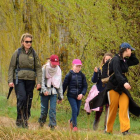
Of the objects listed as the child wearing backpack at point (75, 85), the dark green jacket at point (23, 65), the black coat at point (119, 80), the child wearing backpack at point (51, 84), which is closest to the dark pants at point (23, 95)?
the dark green jacket at point (23, 65)

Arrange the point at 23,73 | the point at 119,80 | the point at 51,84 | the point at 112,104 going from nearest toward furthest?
the point at 119,80, the point at 112,104, the point at 23,73, the point at 51,84

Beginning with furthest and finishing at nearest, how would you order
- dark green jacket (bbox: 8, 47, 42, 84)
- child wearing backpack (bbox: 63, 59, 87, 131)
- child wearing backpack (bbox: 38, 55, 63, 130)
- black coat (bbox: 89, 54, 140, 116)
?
child wearing backpack (bbox: 63, 59, 87, 131) → child wearing backpack (bbox: 38, 55, 63, 130) → dark green jacket (bbox: 8, 47, 42, 84) → black coat (bbox: 89, 54, 140, 116)

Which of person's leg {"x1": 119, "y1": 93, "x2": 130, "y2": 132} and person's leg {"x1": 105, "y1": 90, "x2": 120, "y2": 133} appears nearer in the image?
person's leg {"x1": 119, "y1": 93, "x2": 130, "y2": 132}

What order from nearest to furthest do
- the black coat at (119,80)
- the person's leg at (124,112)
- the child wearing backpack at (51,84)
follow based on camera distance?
the black coat at (119,80) < the person's leg at (124,112) < the child wearing backpack at (51,84)

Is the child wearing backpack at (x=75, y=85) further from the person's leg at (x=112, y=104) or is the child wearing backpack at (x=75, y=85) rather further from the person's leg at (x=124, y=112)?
the person's leg at (x=124, y=112)

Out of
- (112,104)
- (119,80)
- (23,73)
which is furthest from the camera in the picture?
(23,73)

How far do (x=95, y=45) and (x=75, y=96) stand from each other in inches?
97.4

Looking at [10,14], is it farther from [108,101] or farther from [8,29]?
[108,101]

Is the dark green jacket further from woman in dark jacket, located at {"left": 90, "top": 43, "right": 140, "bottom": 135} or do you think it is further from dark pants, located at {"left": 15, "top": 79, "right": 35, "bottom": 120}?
woman in dark jacket, located at {"left": 90, "top": 43, "right": 140, "bottom": 135}

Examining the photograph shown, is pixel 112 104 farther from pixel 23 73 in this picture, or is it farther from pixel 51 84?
pixel 23 73

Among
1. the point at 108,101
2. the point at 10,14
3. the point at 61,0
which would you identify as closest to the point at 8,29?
the point at 10,14

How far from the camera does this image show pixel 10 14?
17297 millimetres

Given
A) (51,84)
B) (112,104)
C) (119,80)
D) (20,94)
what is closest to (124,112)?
(112,104)

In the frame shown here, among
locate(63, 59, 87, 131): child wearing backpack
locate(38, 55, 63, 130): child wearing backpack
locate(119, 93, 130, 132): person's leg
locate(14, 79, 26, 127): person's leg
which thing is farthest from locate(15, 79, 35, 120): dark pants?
locate(119, 93, 130, 132): person's leg
